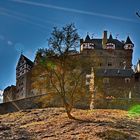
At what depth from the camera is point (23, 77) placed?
106 meters

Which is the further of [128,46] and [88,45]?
[128,46]

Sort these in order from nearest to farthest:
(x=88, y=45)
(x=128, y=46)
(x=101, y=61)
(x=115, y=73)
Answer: (x=115, y=73)
(x=101, y=61)
(x=88, y=45)
(x=128, y=46)

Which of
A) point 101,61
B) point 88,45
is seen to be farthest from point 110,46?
point 101,61

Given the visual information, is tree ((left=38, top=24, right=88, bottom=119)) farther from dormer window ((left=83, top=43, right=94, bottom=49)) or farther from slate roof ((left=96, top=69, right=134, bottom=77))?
dormer window ((left=83, top=43, right=94, bottom=49))

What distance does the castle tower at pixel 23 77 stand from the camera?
10077 cm

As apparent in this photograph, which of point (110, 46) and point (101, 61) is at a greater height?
point (110, 46)

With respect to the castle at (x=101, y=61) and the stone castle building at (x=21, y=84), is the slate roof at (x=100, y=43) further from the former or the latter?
the stone castle building at (x=21, y=84)

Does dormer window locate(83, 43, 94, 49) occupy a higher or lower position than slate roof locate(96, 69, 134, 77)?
higher

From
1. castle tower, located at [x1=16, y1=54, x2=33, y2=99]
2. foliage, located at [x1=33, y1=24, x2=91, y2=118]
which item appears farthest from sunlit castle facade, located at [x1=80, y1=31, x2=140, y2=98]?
foliage, located at [x1=33, y1=24, x2=91, y2=118]

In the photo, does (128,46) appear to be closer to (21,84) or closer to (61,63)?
(21,84)

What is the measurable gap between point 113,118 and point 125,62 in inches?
2148

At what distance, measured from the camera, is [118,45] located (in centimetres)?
10869

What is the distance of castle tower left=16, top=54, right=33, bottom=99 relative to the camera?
10077 cm

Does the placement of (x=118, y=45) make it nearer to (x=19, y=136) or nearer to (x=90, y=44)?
Answer: (x=90, y=44)
